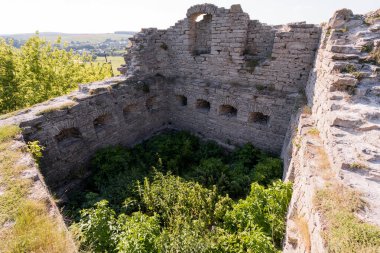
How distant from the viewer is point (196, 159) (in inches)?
320

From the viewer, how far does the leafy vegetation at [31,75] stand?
34.5 feet

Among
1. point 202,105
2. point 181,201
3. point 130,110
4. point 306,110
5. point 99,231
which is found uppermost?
point 306,110

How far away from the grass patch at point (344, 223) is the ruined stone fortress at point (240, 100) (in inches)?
5.2

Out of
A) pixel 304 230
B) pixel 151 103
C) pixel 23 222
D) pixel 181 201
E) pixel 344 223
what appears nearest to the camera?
pixel 344 223

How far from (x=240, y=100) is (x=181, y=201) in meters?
4.00

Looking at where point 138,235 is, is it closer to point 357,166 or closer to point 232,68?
point 357,166

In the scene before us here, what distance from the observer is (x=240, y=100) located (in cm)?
779

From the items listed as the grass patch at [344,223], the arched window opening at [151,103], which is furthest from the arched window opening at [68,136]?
the grass patch at [344,223]

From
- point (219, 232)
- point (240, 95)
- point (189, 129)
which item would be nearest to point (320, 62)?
point (240, 95)

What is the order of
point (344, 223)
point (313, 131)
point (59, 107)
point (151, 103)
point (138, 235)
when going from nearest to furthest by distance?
point (344, 223) → point (138, 235) → point (313, 131) → point (59, 107) → point (151, 103)

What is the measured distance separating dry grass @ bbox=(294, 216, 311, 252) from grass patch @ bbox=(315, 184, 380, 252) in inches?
19.1

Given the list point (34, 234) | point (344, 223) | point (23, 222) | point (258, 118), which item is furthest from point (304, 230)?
point (258, 118)

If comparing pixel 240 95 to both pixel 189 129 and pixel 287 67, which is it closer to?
pixel 287 67

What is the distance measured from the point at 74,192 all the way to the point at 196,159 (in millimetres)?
3997
